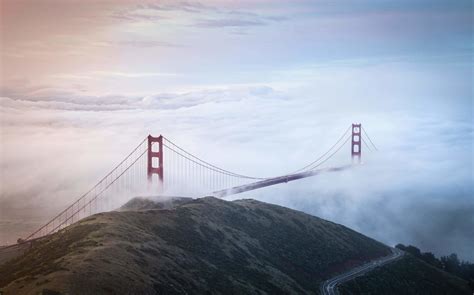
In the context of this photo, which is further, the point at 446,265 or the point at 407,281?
the point at 446,265

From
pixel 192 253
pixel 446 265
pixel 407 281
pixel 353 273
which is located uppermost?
pixel 192 253

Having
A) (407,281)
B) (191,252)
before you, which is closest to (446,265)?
(407,281)

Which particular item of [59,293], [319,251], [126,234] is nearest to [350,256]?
[319,251]

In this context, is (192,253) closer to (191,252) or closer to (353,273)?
(191,252)

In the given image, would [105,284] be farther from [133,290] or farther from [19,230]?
[19,230]

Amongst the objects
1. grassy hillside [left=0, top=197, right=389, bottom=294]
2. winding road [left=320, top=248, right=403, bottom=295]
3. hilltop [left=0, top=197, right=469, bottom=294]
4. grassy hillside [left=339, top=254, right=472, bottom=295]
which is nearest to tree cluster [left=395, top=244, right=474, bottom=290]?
winding road [left=320, top=248, right=403, bottom=295]
